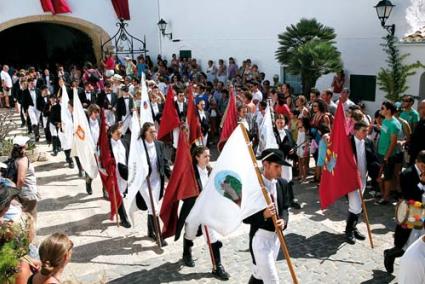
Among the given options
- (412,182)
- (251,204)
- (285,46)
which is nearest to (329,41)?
(285,46)

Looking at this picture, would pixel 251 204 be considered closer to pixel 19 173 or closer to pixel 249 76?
pixel 19 173

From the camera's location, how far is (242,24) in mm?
18094

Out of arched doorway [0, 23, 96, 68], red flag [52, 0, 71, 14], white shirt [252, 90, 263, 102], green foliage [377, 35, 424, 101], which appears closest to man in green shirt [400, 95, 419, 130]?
green foliage [377, 35, 424, 101]

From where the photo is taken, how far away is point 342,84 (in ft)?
43.1

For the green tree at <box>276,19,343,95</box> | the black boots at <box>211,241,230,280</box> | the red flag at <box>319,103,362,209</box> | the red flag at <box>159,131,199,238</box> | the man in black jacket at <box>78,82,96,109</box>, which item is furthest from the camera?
the man in black jacket at <box>78,82,96,109</box>

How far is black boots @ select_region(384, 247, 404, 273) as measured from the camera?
558 cm

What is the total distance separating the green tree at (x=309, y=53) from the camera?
11.9 metres

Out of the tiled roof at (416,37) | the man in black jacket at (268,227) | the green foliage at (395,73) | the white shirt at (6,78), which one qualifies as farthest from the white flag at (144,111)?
the white shirt at (6,78)

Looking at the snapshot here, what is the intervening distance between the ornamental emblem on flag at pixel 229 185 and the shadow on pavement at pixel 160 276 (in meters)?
1.56

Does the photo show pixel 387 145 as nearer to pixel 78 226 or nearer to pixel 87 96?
pixel 78 226

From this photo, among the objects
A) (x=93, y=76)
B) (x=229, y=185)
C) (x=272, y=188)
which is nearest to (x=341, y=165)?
(x=272, y=188)

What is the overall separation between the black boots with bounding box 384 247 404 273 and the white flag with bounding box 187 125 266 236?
2.12 metres

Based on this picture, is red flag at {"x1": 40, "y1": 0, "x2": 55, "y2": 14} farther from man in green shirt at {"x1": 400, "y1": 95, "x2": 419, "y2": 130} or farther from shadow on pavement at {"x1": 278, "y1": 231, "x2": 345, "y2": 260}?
shadow on pavement at {"x1": 278, "y1": 231, "x2": 345, "y2": 260}

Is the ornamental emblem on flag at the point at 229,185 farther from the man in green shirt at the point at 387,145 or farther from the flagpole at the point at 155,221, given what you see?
the man in green shirt at the point at 387,145
